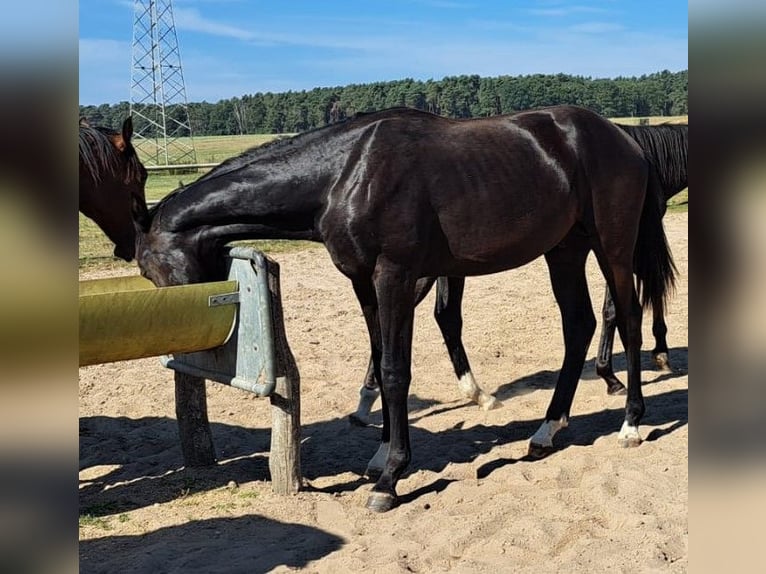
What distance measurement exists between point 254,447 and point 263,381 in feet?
3.38

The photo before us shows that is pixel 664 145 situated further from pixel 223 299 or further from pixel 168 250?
pixel 168 250

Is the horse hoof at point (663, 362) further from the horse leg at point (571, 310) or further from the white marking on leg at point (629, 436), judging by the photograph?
the white marking on leg at point (629, 436)

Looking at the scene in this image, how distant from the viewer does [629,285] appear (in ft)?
15.1

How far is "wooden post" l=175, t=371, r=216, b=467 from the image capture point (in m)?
4.23

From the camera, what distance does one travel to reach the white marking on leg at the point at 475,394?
527 cm

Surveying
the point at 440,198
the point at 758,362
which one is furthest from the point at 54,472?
the point at 440,198

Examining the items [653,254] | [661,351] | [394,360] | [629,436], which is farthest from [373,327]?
[661,351]

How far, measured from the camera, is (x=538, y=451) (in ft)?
14.4

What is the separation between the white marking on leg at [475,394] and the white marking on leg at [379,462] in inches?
48.7

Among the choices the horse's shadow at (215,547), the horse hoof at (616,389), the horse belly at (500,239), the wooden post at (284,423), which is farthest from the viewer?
the horse hoof at (616,389)

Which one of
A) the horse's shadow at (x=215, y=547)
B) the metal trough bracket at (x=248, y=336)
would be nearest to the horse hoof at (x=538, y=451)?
the horse's shadow at (x=215, y=547)

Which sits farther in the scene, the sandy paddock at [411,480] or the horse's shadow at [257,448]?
the horse's shadow at [257,448]

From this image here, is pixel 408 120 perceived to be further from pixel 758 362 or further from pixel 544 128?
pixel 758 362

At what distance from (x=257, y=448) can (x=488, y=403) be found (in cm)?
157
